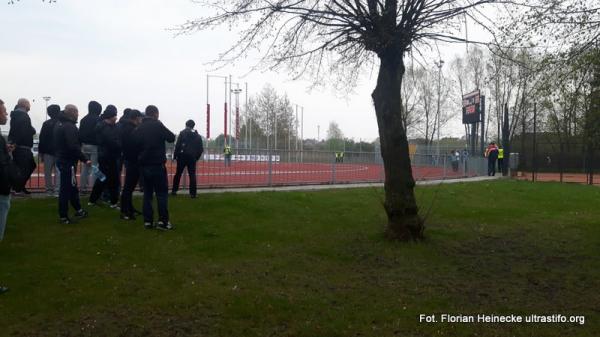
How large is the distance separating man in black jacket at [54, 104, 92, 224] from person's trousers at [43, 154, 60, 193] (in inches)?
79.5

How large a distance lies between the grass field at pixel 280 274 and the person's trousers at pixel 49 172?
810 mm

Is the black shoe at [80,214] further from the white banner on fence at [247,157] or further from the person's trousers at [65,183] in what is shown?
the white banner on fence at [247,157]

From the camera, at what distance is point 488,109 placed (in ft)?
175

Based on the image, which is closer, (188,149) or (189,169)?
(189,169)

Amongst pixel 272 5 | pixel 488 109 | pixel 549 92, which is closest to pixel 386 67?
pixel 272 5

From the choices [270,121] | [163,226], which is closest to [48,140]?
[163,226]

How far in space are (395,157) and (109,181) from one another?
16.3 ft

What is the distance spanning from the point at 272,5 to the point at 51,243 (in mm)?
4615

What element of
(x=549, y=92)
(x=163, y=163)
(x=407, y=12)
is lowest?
(x=163, y=163)

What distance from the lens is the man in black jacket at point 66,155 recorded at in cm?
800

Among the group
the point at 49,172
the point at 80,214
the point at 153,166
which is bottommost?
the point at 80,214

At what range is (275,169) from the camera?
50.2ft

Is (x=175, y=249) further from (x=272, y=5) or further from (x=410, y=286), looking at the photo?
(x=272, y=5)

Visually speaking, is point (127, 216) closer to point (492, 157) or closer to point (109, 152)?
point (109, 152)
